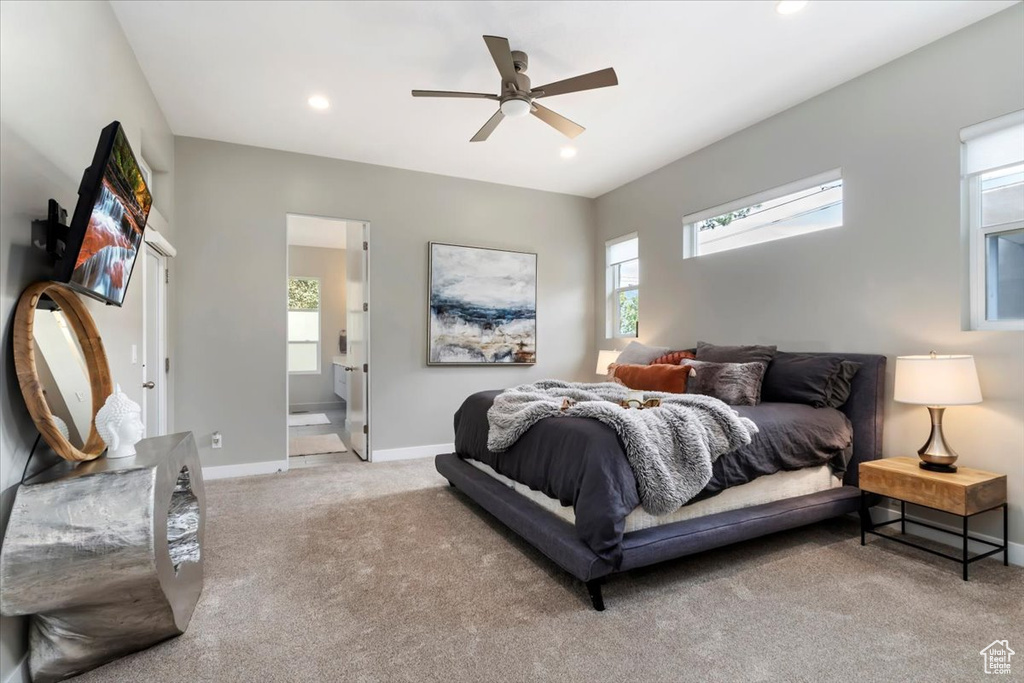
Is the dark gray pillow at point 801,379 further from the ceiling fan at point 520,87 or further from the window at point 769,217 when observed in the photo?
the ceiling fan at point 520,87

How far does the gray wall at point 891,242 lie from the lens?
2557 mm

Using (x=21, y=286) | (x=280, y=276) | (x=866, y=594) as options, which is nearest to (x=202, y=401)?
(x=280, y=276)

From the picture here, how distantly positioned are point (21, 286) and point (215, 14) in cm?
181

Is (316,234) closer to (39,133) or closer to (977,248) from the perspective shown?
(39,133)

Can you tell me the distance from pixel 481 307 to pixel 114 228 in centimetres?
349

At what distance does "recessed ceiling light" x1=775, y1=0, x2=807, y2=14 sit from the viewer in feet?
8.12

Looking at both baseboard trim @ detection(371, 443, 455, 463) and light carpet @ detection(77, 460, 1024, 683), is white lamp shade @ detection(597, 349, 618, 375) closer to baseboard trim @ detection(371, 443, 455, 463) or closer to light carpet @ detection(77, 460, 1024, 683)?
baseboard trim @ detection(371, 443, 455, 463)

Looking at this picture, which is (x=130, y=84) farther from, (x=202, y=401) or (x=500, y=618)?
(x=500, y=618)

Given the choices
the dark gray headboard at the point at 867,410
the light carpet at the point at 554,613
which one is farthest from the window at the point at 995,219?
the light carpet at the point at 554,613

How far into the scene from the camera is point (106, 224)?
1.80 metres

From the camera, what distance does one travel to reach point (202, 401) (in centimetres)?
408

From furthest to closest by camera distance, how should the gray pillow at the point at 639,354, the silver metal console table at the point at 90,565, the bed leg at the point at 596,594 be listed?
the gray pillow at the point at 639,354 → the bed leg at the point at 596,594 → the silver metal console table at the point at 90,565

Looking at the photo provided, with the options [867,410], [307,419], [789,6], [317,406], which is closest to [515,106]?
[789,6]

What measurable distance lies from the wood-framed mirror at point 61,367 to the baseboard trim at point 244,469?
2.34m
